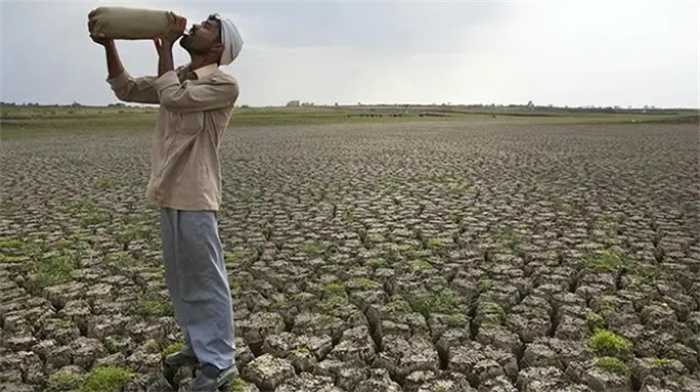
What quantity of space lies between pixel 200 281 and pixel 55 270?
2630 mm

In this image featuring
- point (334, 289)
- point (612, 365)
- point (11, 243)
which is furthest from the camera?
point (11, 243)

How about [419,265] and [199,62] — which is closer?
[199,62]

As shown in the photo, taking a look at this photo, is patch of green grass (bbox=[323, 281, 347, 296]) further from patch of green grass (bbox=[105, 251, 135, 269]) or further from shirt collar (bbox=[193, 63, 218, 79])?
shirt collar (bbox=[193, 63, 218, 79])

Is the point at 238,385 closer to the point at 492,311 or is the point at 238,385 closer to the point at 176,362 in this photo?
the point at 176,362

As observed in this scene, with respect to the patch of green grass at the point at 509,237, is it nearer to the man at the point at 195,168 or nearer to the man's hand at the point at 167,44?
the man at the point at 195,168

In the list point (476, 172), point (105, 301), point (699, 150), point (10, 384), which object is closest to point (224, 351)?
point (10, 384)

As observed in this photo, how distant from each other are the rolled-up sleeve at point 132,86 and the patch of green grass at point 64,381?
1.46 m

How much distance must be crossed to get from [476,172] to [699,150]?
31.8ft

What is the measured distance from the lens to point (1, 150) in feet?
57.6

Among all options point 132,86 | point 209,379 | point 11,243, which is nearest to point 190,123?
point 132,86

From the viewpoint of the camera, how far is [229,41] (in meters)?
2.44

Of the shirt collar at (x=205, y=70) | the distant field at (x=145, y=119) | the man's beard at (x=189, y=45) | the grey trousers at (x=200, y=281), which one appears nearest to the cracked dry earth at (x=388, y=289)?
the grey trousers at (x=200, y=281)

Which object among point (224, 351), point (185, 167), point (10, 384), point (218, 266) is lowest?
point (10, 384)

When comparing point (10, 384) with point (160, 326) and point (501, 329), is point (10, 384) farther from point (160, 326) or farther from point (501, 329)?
point (501, 329)
